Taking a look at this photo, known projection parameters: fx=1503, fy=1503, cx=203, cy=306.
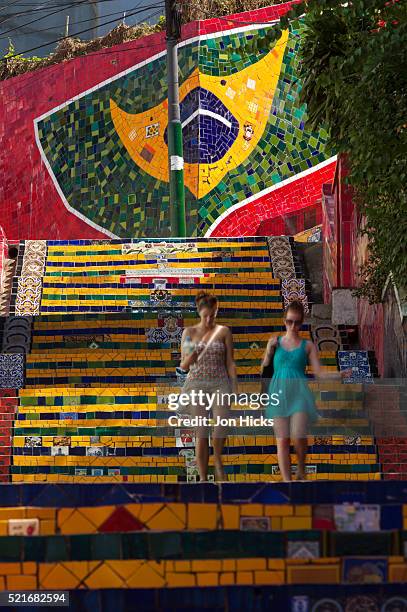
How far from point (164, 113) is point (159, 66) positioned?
71cm

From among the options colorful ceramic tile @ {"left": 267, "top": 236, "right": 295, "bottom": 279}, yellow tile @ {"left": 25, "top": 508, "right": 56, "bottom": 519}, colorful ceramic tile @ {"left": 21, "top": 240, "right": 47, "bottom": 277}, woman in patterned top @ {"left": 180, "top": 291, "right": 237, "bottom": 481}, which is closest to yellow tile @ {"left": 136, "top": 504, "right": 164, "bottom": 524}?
yellow tile @ {"left": 25, "top": 508, "right": 56, "bottom": 519}

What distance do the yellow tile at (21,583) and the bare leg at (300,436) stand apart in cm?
190

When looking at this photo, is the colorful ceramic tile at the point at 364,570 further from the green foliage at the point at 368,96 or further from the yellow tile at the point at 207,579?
the green foliage at the point at 368,96

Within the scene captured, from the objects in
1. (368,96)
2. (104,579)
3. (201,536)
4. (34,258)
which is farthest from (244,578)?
(34,258)

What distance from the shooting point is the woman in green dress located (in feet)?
29.9

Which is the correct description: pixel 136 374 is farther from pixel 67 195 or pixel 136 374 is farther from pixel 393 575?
pixel 67 195

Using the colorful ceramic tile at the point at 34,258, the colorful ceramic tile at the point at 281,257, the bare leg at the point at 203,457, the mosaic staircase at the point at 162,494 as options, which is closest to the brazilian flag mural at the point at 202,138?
the colorful ceramic tile at the point at 281,257

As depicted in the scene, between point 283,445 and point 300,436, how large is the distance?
12 cm

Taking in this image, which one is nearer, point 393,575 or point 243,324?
point 393,575

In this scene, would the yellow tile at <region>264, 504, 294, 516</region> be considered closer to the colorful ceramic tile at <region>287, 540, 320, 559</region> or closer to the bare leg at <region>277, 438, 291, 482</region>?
the colorful ceramic tile at <region>287, 540, 320, 559</region>

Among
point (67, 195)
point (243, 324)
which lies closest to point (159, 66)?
point (67, 195)

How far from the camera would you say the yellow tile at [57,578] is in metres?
7.95

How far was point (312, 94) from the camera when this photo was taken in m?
12.1

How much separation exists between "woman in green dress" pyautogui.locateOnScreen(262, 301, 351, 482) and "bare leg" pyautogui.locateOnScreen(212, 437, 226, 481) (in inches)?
13.8
